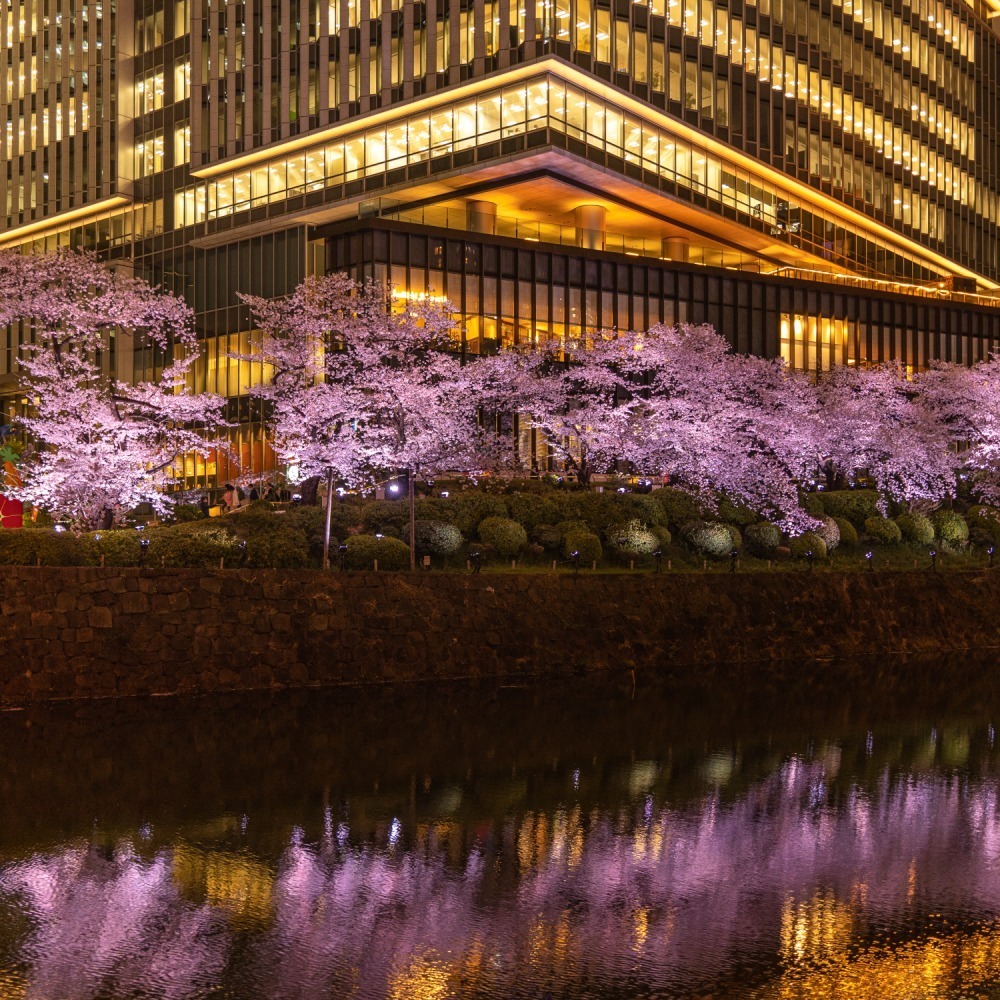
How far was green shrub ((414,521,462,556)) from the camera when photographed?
1523 inches

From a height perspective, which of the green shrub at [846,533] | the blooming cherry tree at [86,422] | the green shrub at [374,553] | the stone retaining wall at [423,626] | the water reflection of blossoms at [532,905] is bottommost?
the water reflection of blossoms at [532,905]

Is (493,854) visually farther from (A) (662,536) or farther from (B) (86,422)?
(A) (662,536)

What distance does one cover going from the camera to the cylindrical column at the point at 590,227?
7406 cm

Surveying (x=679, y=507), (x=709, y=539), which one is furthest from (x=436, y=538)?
(x=679, y=507)

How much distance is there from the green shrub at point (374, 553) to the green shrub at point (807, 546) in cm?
1780

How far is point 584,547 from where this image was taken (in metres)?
41.3

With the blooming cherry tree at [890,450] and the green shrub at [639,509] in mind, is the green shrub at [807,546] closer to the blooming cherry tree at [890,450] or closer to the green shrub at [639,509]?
the green shrub at [639,509]

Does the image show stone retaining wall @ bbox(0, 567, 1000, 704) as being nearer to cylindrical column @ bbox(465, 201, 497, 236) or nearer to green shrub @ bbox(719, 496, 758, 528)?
green shrub @ bbox(719, 496, 758, 528)

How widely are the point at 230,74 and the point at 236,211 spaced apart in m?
9.12

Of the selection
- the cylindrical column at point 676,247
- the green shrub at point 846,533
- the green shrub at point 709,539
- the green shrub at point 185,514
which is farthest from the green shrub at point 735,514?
the cylindrical column at point 676,247

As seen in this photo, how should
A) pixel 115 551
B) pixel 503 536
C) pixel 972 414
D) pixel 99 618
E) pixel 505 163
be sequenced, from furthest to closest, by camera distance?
1. pixel 505 163
2. pixel 972 414
3. pixel 503 536
4. pixel 115 551
5. pixel 99 618

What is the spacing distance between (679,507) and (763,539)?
3.39 m

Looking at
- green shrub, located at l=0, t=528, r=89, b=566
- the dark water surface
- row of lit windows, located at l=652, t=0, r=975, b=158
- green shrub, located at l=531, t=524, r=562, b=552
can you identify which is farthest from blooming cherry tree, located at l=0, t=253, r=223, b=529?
row of lit windows, located at l=652, t=0, r=975, b=158

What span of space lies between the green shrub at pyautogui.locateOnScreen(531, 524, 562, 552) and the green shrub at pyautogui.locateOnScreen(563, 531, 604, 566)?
314 millimetres
